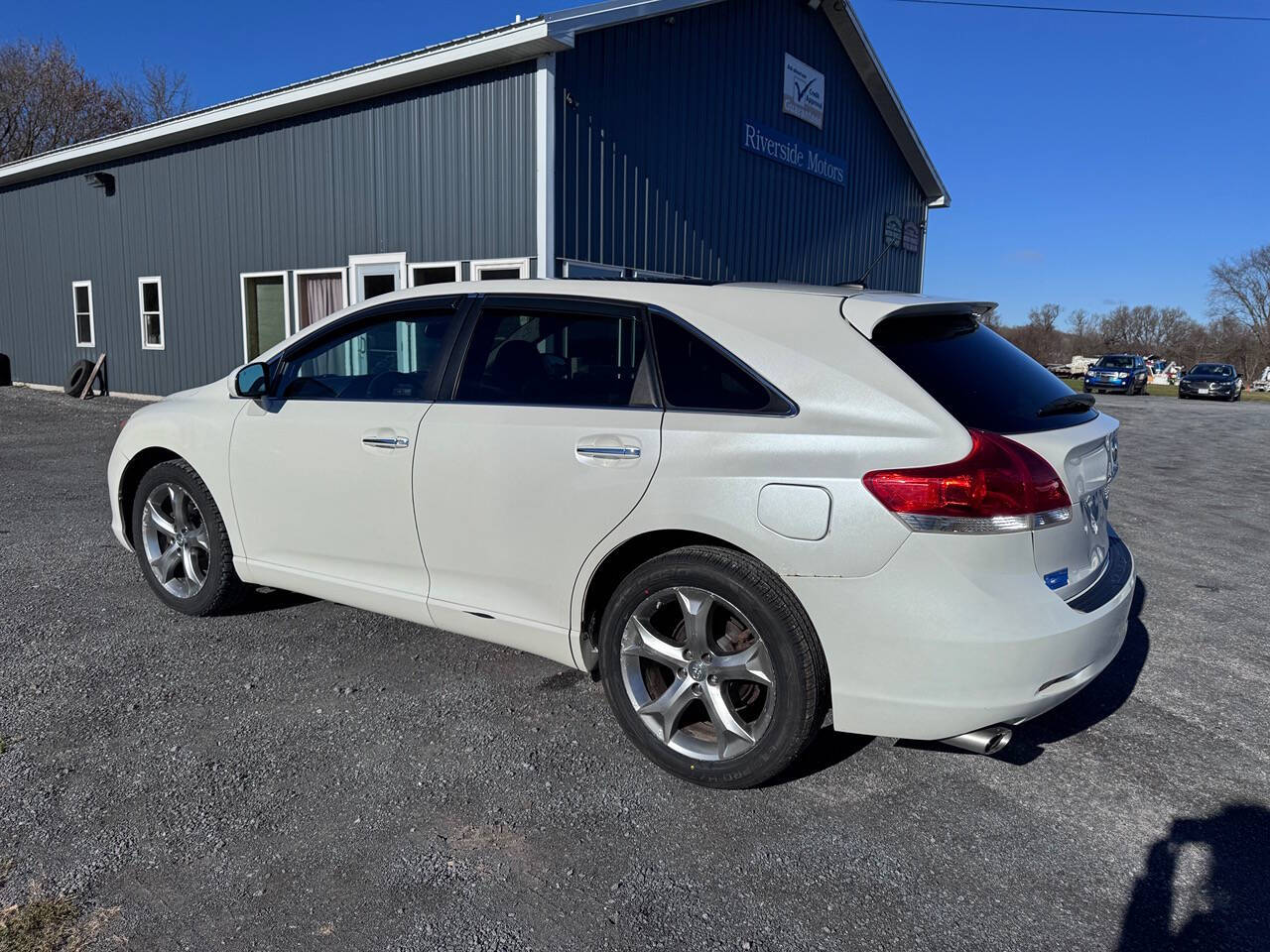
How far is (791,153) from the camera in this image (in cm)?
1584

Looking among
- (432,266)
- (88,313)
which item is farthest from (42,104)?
(432,266)

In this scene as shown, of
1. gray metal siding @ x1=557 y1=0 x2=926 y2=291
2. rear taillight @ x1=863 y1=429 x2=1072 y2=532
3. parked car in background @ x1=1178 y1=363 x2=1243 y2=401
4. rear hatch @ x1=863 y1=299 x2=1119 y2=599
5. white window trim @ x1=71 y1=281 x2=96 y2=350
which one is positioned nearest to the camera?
rear taillight @ x1=863 y1=429 x2=1072 y2=532

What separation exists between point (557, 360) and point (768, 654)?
135cm

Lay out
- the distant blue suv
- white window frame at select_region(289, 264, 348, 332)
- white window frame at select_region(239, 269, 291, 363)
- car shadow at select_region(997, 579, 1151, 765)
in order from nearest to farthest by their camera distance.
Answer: car shadow at select_region(997, 579, 1151, 765) → white window frame at select_region(289, 264, 348, 332) → white window frame at select_region(239, 269, 291, 363) → the distant blue suv

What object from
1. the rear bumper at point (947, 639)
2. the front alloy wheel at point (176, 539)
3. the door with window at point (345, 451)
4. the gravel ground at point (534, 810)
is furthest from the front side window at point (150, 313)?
the rear bumper at point (947, 639)

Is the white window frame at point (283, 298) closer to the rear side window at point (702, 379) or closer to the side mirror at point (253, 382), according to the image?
the side mirror at point (253, 382)

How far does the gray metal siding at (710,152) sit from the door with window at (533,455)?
8199 mm

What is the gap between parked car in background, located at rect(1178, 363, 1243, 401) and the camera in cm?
3388

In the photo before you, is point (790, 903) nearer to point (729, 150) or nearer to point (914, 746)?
point (914, 746)

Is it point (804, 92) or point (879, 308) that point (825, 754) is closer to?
point (879, 308)

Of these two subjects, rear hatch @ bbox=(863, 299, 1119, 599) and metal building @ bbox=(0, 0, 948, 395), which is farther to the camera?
metal building @ bbox=(0, 0, 948, 395)

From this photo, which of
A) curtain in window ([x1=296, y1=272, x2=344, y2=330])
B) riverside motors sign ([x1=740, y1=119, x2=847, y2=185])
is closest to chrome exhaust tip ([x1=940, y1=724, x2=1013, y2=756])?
curtain in window ([x1=296, y1=272, x2=344, y2=330])

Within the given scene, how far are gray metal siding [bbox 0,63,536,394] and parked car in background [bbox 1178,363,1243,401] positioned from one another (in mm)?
32435

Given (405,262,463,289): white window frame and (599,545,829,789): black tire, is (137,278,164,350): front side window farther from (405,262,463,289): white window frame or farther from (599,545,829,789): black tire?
(599,545,829,789): black tire
